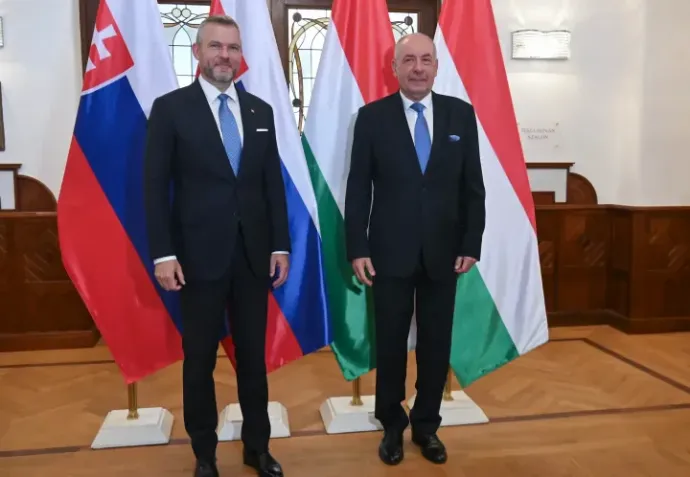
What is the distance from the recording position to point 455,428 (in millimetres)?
2502

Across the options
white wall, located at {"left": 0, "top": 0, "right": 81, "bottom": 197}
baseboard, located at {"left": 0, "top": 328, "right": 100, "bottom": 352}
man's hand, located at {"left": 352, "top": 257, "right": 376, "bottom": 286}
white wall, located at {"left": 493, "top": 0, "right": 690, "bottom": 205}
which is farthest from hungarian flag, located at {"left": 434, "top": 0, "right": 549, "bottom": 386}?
white wall, located at {"left": 0, "top": 0, "right": 81, "bottom": 197}

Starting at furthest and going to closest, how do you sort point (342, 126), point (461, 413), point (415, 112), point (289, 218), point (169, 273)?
point (461, 413)
point (342, 126)
point (289, 218)
point (415, 112)
point (169, 273)

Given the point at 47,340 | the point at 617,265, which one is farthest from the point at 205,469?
the point at 617,265

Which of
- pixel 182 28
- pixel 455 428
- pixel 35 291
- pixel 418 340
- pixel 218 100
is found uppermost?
pixel 182 28

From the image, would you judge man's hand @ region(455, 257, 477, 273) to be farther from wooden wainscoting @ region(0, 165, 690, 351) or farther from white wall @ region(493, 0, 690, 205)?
white wall @ region(493, 0, 690, 205)

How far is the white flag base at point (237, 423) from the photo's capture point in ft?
7.86

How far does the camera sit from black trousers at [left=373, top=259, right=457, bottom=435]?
213 cm

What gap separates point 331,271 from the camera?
241 centimetres

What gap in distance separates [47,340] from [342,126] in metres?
2.36

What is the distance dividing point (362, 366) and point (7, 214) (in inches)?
93.0

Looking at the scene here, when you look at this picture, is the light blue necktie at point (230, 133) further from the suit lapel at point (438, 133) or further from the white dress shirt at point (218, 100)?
the suit lapel at point (438, 133)

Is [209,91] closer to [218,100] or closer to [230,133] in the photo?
[218,100]

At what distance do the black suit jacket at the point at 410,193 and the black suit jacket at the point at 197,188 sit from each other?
0.36 metres

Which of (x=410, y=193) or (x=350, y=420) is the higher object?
(x=410, y=193)
